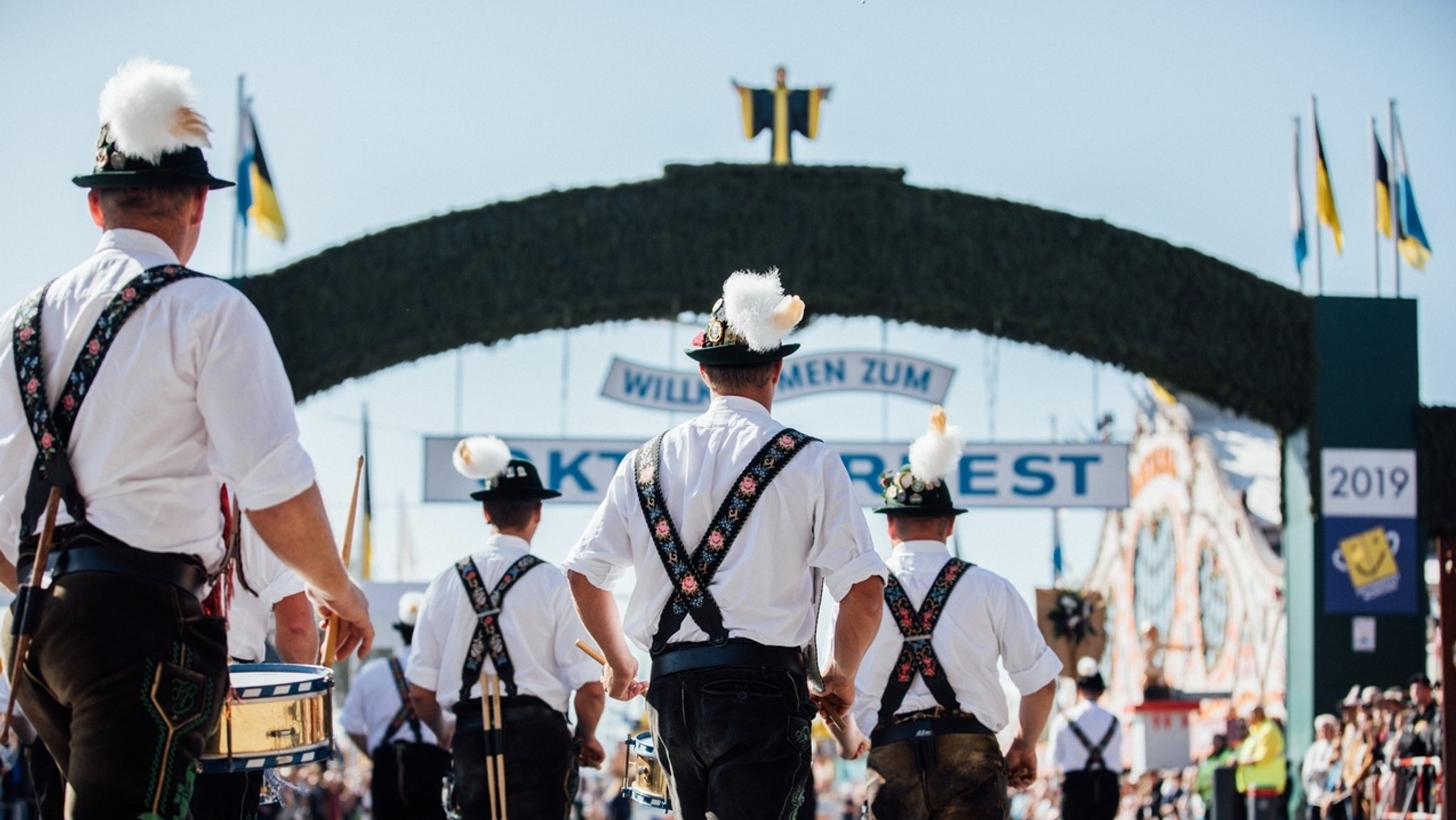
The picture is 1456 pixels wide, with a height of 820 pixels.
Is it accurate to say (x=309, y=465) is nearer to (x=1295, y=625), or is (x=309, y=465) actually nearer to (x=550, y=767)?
(x=550, y=767)

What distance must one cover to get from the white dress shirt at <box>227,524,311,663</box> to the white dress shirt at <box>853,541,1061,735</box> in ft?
7.37

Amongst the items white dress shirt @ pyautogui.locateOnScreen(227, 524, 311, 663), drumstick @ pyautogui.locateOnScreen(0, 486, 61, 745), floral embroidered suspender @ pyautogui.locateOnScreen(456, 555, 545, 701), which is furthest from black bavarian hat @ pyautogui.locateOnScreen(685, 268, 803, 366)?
floral embroidered suspender @ pyautogui.locateOnScreen(456, 555, 545, 701)

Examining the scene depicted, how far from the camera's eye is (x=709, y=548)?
188 inches

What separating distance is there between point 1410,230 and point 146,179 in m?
15.7

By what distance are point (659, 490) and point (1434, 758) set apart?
890cm

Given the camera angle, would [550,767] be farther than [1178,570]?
No

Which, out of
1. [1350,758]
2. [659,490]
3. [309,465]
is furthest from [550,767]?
[1350,758]

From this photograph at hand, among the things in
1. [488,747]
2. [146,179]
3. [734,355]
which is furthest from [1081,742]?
[146,179]

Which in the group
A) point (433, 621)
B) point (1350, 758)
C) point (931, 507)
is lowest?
point (1350, 758)

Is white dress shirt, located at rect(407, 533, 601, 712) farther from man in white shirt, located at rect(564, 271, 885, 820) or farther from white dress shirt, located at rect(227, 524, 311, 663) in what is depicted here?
man in white shirt, located at rect(564, 271, 885, 820)

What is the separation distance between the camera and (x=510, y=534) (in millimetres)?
7836

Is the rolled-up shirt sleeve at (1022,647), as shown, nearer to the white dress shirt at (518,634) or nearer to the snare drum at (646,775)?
the white dress shirt at (518,634)

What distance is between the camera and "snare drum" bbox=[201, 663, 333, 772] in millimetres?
4105

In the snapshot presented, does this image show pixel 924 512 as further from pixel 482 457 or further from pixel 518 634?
pixel 482 457
